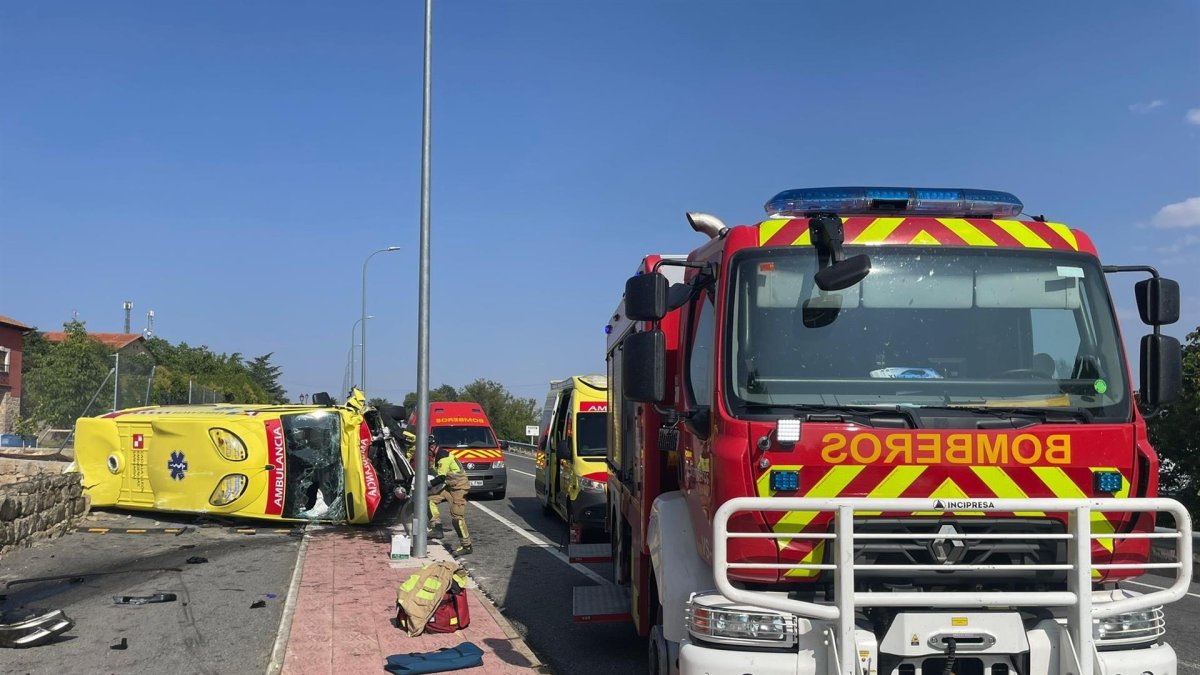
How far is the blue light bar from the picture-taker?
4.94 m

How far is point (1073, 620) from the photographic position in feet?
12.5

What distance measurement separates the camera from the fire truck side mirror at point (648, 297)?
4660 millimetres

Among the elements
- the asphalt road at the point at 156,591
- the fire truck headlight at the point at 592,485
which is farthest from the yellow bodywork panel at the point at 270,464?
the fire truck headlight at the point at 592,485

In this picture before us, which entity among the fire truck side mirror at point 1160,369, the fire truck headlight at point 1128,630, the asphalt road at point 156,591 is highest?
the fire truck side mirror at point 1160,369

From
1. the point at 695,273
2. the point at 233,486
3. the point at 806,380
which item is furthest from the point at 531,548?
the point at 806,380

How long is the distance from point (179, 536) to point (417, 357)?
193 inches

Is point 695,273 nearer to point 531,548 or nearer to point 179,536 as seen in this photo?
point 531,548

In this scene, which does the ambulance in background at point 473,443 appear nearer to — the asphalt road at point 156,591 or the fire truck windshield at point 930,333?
the asphalt road at point 156,591

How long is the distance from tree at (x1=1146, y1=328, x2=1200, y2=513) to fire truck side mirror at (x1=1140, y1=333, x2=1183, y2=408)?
12545 mm

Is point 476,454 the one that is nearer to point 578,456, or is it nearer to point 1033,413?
point 578,456

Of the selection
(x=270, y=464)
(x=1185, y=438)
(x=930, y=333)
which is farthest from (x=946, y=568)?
(x=1185, y=438)

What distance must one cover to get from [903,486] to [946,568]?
389 millimetres

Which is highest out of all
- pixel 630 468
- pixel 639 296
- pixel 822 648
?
pixel 639 296

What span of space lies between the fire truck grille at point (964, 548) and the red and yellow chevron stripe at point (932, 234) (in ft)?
4.68
